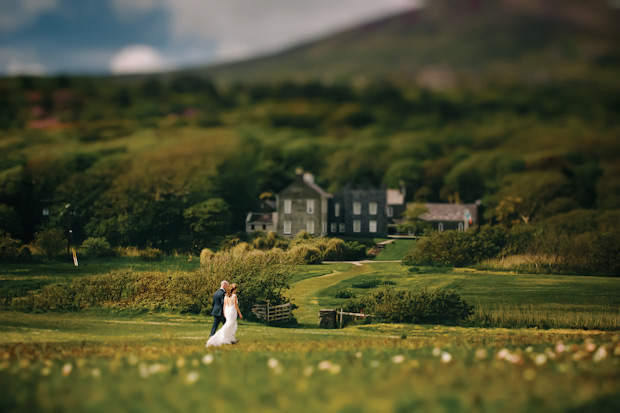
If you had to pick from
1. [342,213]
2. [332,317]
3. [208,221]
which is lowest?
[332,317]

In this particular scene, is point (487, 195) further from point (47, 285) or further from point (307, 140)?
point (47, 285)

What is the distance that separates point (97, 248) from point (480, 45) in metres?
18.6

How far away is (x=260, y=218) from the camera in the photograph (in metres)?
20.6

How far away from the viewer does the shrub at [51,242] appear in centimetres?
1978

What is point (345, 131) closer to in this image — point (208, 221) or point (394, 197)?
point (394, 197)

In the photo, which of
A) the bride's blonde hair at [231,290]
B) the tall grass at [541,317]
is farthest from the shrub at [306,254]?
the bride's blonde hair at [231,290]

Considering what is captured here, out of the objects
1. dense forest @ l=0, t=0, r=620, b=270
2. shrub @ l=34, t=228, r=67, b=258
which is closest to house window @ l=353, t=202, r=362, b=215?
dense forest @ l=0, t=0, r=620, b=270

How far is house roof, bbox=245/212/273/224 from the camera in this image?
20516 millimetres

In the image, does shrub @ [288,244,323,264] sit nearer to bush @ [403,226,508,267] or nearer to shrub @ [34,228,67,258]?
bush @ [403,226,508,267]

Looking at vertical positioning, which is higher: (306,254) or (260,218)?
(260,218)

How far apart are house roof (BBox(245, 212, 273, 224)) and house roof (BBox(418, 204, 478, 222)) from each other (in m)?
5.44

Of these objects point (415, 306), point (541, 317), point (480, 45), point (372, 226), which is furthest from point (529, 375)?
point (480, 45)

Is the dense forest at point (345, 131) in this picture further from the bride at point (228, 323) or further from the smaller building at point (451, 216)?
the bride at point (228, 323)

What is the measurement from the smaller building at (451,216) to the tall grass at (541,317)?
3.68 m
